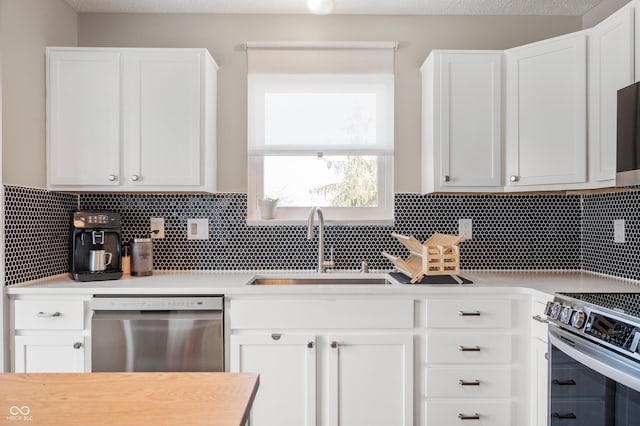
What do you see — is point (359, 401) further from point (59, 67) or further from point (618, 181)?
point (59, 67)

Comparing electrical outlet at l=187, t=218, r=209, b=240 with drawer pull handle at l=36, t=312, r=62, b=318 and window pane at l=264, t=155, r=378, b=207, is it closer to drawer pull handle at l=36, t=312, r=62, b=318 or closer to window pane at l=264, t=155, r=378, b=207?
window pane at l=264, t=155, r=378, b=207

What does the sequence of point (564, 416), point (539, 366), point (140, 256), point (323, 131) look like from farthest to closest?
point (323, 131)
point (140, 256)
point (539, 366)
point (564, 416)

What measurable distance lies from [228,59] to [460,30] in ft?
5.03

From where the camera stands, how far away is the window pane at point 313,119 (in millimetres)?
2752

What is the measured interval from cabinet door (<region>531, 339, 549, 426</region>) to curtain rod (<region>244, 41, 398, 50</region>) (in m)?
1.95

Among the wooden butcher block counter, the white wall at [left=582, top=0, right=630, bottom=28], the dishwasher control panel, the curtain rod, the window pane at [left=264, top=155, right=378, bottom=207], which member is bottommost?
the dishwasher control panel

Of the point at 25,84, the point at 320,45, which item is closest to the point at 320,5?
the point at 320,45

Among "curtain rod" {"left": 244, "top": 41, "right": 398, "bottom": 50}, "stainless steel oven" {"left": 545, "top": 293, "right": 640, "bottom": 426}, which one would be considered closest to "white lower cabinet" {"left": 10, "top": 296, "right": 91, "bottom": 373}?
"curtain rod" {"left": 244, "top": 41, "right": 398, "bottom": 50}

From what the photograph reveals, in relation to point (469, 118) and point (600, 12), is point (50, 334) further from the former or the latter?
point (600, 12)

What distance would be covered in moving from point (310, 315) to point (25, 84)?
1920mm

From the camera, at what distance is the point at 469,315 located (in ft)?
6.97

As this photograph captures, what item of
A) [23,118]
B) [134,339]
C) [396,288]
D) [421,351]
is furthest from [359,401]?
[23,118]

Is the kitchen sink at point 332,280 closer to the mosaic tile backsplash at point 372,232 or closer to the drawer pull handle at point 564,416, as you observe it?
the mosaic tile backsplash at point 372,232

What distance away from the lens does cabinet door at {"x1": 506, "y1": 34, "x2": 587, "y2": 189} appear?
2.21m
